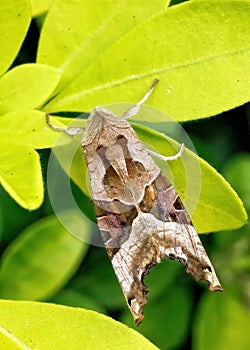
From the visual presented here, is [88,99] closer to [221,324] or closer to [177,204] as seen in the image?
[177,204]

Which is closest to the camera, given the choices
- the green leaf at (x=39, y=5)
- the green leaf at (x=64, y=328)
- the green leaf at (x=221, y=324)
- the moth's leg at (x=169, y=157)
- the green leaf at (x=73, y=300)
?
the green leaf at (x=64, y=328)

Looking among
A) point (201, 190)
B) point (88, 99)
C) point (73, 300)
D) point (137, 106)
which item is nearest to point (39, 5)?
point (88, 99)

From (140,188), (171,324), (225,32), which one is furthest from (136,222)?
(171,324)

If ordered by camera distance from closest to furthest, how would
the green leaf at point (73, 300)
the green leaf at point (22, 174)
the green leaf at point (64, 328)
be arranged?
the green leaf at point (22, 174)
the green leaf at point (64, 328)
the green leaf at point (73, 300)

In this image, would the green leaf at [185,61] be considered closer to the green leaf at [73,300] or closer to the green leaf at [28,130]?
the green leaf at [28,130]

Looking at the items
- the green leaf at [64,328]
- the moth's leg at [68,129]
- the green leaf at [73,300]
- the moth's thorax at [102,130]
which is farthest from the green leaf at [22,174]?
the green leaf at [73,300]

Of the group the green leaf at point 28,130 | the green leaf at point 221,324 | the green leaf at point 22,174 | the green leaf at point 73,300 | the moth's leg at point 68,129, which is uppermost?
the green leaf at point 22,174

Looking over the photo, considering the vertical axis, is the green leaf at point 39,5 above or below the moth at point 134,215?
above
